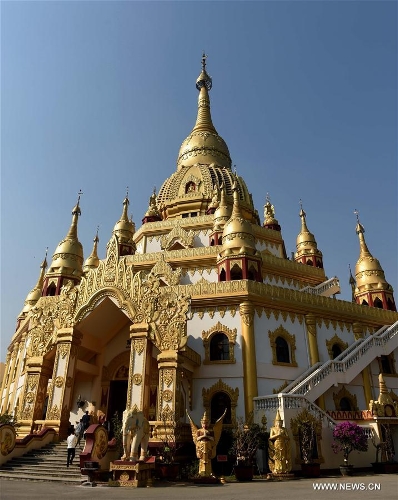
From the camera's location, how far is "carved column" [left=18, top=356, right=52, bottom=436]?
1780 centimetres

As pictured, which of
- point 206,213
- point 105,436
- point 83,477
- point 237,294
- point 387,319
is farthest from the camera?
point 206,213

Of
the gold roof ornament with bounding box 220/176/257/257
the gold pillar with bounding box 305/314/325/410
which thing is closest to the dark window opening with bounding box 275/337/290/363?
the gold pillar with bounding box 305/314/325/410

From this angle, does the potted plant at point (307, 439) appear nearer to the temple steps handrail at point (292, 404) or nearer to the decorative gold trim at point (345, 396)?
the temple steps handrail at point (292, 404)

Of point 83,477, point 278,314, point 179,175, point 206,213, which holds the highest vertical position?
point 179,175

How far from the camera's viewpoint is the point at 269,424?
670 inches

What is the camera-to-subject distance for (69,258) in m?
28.8

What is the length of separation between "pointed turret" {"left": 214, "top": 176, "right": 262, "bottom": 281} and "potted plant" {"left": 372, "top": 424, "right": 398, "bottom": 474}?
366 inches

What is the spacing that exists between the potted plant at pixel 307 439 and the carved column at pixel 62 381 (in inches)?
361

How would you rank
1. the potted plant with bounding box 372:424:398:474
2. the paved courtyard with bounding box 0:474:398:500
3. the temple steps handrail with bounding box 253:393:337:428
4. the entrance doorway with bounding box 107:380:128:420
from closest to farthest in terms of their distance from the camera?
the paved courtyard with bounding box 0:474:398:500 < the potted plant with bounding box 372:424:398:474 < the temple steps handrail with bounding box 253:393:337:428 < the entrance doorway with bounding box 107:380:128:420

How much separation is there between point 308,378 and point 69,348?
10526 mm

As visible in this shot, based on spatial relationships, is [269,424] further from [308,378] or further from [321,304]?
[321,304]

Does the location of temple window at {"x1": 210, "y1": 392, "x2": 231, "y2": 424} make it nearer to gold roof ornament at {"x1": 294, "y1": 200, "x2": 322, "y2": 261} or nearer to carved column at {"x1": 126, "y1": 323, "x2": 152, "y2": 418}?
carved column at {"x1": 126, "y1": 323, "x2": 152, "y2": 418}

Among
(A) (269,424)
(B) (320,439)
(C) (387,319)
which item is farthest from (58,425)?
(C) (387,319)

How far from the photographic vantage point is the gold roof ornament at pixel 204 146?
4053 cm
